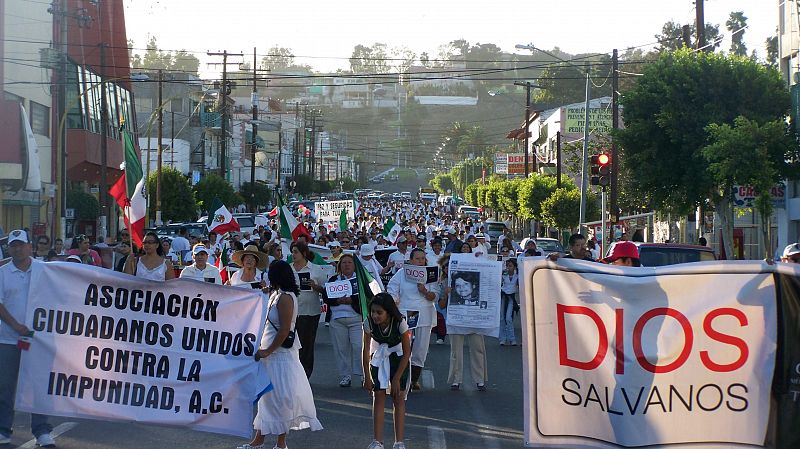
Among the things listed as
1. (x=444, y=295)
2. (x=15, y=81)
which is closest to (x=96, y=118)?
(x=15, y=81)

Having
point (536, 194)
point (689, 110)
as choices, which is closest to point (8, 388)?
point (689, 110)

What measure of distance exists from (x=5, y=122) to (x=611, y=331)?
109ft

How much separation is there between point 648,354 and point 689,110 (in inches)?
881

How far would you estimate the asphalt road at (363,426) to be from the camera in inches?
374

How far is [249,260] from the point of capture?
36.7 ft

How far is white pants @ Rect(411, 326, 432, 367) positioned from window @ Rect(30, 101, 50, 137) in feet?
103

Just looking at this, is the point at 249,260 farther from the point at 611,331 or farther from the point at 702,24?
the point at 702,24

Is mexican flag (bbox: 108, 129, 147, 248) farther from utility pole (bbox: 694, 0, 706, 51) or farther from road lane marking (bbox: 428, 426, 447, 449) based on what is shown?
utility pole (bbox: 694, 0, 706, 51)

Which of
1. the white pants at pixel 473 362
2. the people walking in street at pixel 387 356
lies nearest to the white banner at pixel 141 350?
the people walking in street at pixel 387 356

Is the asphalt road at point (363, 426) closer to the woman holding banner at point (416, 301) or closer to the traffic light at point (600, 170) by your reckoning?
the woman holding banner at point (416, 301)

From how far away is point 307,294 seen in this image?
13.1m

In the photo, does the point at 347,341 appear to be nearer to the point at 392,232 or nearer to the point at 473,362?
the point at 473,362

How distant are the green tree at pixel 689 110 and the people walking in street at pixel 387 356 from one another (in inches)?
781

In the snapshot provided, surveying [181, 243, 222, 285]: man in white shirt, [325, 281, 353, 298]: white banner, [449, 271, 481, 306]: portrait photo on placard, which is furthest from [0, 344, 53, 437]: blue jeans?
[449, 271, 481, 306]: portrait photo on placard
